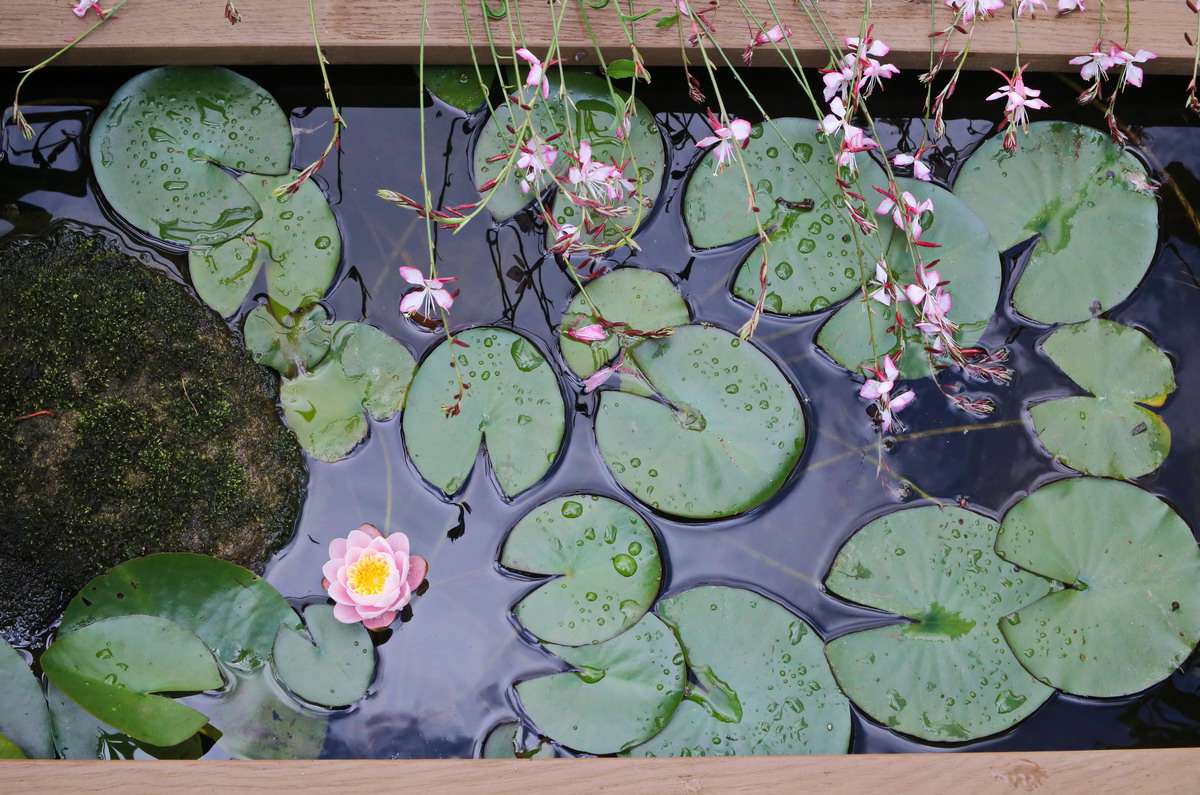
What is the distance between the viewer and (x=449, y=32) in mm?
1464

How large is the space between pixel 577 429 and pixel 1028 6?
1.29 meters

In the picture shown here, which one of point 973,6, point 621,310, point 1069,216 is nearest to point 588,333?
point 621,310

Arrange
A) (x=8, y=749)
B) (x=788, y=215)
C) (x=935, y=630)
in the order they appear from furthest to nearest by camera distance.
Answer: (x=788, y=215) → (x=935, y=630) → (x=8, y=749)

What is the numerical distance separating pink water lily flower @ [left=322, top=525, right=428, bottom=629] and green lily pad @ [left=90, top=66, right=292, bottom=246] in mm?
741

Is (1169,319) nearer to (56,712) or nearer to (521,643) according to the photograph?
(521,643)

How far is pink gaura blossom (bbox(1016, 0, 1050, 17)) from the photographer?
132 cm

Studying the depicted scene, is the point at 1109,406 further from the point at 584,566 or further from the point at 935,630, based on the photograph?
the point at 584,566

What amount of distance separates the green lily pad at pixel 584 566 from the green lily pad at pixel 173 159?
3.04ft

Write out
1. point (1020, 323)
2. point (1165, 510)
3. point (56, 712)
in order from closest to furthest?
point (56, 712) → point (1165, 510) → point (1020, 323)

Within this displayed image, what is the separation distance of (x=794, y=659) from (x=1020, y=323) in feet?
3.00

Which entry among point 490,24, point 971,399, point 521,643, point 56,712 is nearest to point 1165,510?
point 971,399

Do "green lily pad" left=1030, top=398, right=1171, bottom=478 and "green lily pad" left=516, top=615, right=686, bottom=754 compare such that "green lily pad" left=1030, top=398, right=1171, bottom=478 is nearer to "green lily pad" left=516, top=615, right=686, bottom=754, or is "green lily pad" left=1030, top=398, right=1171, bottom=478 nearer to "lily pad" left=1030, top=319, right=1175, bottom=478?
Answer: "lily pad" left=1030, top=319, right=1175, bottom=478

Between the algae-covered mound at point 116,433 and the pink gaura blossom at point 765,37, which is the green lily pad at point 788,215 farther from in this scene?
the algae-covered mound at point 116,433

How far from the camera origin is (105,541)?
140 centimetres
